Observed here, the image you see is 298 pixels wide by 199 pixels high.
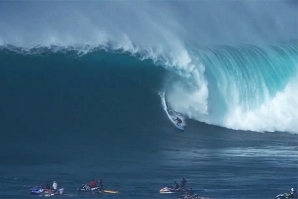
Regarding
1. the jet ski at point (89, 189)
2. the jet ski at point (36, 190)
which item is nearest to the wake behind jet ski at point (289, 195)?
the jet ski at point (89, 189)

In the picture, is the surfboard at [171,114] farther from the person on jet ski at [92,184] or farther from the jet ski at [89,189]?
the jet ski at [89,189]

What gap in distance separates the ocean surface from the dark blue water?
1.3 inches

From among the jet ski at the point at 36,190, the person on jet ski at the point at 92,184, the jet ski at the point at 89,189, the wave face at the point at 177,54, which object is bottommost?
the jet ski at the point at 36,190

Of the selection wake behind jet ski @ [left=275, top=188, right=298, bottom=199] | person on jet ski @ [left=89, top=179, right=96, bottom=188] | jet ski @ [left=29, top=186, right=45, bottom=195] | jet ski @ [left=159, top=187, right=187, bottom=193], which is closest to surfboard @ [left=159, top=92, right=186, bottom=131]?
jet ski @ [left=159, top=187, right=187, bottom=193]

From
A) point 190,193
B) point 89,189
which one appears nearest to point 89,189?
point 89,189

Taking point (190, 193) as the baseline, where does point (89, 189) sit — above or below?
above

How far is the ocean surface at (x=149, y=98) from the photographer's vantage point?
75.6 feet

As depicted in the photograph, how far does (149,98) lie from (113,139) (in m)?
2.59

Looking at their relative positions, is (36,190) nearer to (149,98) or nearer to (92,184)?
(92,184)

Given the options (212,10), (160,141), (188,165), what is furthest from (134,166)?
(212,10)

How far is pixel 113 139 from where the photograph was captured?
2638 cm

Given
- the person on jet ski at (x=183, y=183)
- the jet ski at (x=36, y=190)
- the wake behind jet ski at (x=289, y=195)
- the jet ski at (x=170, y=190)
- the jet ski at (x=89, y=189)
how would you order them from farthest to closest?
the person on jet ski at (x=183, y=183)
the jet ski at (x=170, y=190)
the jet ski at (x=89, y=189)
the wake behind jet ski at (x=289, y=195)
the jet ski at (x=36, y=190)

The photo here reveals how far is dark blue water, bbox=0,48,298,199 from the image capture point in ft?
72.6

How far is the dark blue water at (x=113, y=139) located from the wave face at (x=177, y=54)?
0.09 meters
